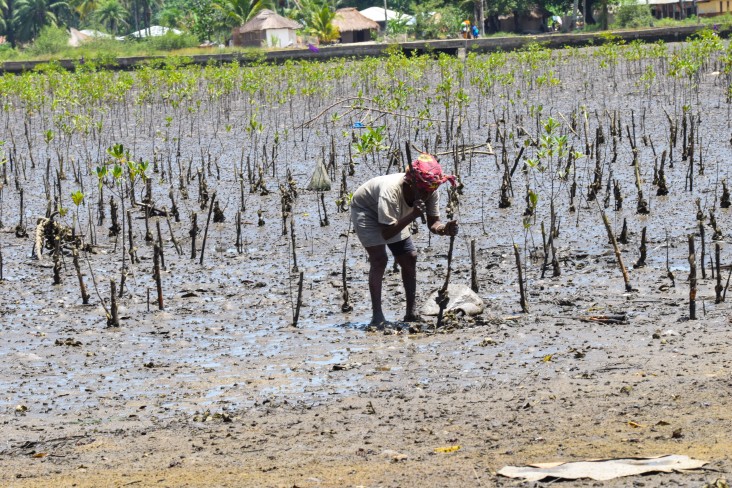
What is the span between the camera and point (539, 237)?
10.0 meters

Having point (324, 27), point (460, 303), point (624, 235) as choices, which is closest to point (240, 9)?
point (324, 27)

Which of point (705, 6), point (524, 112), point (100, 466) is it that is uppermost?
point (705, 6)

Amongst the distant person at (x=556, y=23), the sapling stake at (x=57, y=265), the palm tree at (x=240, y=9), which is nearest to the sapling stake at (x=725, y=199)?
the sapling stake at (x=57, y=265)

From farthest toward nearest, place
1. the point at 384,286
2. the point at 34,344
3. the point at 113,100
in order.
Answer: the point at 113,100 → the point at 384,286 → the point at 34,344

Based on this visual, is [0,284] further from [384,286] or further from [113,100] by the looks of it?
[113,100]

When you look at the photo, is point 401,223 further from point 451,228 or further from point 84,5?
point 84,5

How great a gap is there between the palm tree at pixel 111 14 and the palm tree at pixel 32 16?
2.30 meters

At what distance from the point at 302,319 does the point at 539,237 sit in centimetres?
317

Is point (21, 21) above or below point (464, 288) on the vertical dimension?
above

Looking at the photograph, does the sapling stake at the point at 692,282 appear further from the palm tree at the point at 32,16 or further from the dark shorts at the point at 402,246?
the palm tree at the point at 32,16

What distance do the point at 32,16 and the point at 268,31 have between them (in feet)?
89.4

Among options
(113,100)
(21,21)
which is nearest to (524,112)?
(113,100)

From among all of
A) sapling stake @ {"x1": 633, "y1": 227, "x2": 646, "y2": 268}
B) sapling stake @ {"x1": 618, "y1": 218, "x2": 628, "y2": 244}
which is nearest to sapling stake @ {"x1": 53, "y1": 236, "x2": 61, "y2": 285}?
sapling stake @ {"x1": 633, "y1": 227, "x2": 646, "y2": 268}

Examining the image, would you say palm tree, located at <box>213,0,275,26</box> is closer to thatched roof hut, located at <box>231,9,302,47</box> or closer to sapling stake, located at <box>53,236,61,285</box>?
thatched roof hut, located at <box>231,9,302,47</box>
